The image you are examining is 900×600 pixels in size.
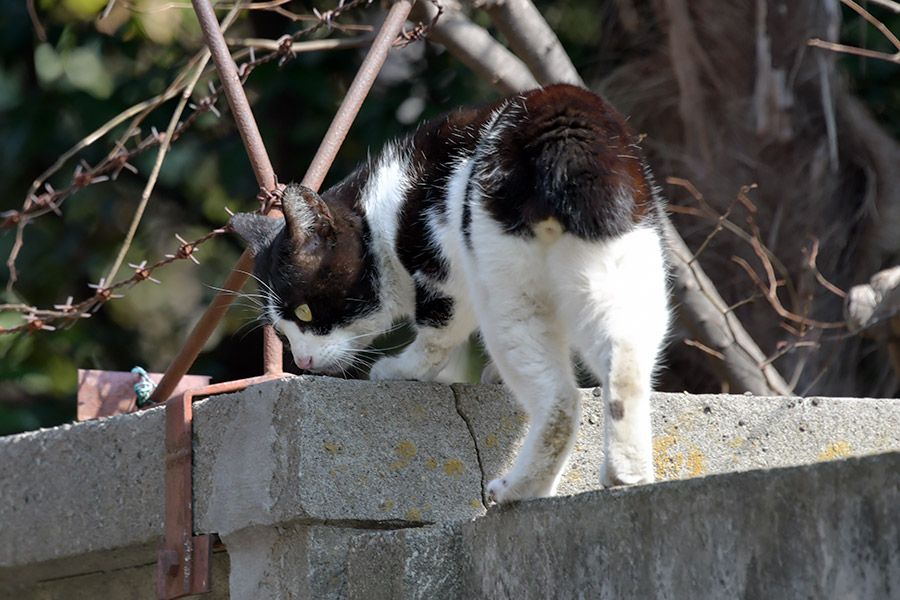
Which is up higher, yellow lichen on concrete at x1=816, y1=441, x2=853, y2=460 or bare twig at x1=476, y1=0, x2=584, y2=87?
bare twig at x1=476, y1=0, x2=584, y2=87

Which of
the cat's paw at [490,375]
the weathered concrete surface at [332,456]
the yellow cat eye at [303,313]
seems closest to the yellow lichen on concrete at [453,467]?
the weathered concrete surface at [332,456]

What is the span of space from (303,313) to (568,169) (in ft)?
3.25

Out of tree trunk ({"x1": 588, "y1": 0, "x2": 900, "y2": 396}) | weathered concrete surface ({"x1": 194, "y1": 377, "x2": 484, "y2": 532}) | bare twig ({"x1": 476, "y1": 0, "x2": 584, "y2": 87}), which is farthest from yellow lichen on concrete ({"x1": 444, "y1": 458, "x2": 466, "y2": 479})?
tree trunk ({"x1": 588, "y1": 0, "x2": 900, "y2": 396})

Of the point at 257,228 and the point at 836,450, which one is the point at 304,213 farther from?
the point at 836,450

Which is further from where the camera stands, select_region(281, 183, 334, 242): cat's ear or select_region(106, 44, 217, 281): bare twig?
select_region(106, 44, 217, 281): bare twig

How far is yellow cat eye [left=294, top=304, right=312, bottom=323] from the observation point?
290cm

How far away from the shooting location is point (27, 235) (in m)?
5.43

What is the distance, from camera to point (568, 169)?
7.24 feet

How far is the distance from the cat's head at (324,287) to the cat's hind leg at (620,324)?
0.77 m

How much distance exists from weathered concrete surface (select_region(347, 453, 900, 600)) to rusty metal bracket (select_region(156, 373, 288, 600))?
42 centimetres

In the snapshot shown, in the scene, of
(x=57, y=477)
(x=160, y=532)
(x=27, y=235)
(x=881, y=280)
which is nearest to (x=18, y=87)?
(x=27, y=235)

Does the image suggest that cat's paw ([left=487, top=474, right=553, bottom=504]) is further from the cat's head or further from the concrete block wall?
the cat's head

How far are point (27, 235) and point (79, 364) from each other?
694 millimetres

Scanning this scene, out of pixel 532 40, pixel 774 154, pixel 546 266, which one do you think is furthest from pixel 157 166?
pixel 774 154
